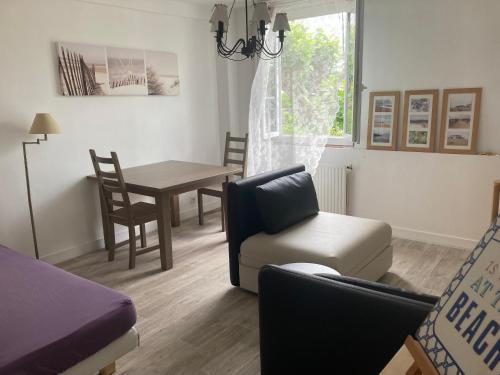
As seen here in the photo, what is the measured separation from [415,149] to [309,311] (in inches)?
109

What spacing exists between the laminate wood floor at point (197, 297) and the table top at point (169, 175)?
28.0 inches

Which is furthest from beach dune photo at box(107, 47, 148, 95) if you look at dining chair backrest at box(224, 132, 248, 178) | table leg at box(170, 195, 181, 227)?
table leg at box(170, 195, 181, 227)

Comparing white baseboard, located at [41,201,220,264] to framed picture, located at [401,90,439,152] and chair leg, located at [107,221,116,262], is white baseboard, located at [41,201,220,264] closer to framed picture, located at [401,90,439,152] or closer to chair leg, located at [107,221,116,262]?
chair leg, located at [107,221,116,262]

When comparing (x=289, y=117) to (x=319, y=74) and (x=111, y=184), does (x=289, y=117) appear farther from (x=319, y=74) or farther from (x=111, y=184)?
(x=111, y=184)

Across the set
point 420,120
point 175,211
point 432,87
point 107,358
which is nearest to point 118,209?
point 175,211

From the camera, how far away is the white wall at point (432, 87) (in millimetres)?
3396

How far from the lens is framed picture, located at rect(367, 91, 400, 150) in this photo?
3.87m

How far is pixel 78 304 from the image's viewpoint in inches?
75.4

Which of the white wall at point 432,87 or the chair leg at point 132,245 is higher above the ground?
the white wall at point 432,87

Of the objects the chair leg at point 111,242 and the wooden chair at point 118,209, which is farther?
the chair leg at point 111,242

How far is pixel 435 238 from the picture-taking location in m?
3.81

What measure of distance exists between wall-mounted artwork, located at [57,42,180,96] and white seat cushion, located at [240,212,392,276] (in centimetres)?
206

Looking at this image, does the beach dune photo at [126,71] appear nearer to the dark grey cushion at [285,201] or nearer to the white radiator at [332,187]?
the dark grey cushion at [285,201]

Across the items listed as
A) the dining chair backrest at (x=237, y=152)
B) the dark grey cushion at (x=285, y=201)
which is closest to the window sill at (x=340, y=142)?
the dining chair backrest at (x=237, y=152)
